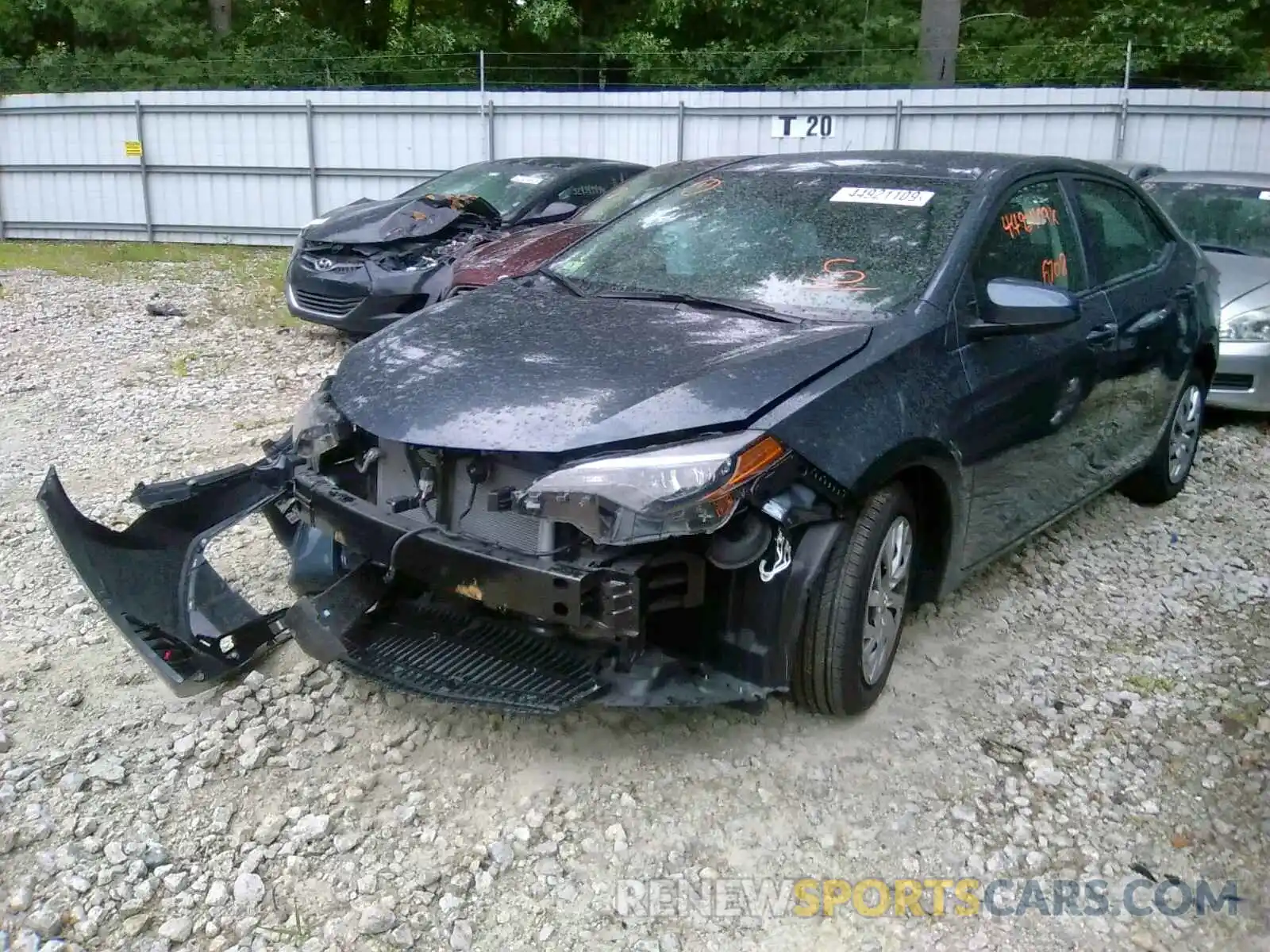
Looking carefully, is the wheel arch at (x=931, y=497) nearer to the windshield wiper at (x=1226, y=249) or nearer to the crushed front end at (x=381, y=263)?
the windshield wiper at (x=1226, y=249)

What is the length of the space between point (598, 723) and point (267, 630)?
42.9 inches

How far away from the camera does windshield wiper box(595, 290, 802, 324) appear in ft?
11.4

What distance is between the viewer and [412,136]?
14797mm

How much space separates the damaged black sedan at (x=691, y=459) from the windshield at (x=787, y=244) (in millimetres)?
13

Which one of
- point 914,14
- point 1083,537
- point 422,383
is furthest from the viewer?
point 914,14

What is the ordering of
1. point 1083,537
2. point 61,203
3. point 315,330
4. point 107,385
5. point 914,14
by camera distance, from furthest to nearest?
point 914,14, point 61,203, point 315,330, point 107,385, point 1083,537

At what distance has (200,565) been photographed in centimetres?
359

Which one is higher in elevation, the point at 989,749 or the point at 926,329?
the point at 926,329

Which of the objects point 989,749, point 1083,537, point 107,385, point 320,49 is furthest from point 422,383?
point 320,49

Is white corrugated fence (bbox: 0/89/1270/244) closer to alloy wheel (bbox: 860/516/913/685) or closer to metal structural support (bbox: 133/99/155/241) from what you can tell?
metal structural support (bbox: 133/99/155/241)

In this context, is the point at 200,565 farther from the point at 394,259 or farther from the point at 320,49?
the point at 320,49

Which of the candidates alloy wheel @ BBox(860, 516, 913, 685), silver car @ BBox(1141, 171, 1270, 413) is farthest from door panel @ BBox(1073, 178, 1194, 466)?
alloy wheel @ BBox(860, 516, 913, 685)

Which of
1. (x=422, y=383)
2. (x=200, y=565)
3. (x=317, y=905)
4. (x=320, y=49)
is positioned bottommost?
(x=317, y=905)

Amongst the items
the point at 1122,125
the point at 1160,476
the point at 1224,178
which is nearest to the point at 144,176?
the point at 1122,125
